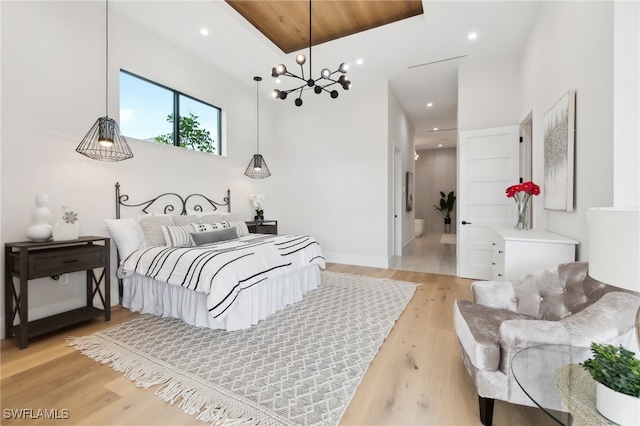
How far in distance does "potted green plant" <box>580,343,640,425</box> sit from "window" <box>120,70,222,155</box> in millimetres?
4330

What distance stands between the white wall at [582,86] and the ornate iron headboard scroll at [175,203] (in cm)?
444

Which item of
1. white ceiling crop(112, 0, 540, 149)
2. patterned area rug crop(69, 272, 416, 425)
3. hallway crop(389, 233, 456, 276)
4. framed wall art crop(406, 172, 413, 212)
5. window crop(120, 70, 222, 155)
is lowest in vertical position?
patterned area rug crop(69, 272, 416, 425)

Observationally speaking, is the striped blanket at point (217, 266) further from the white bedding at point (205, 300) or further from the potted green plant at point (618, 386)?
the potted green plant at point (618, 386)

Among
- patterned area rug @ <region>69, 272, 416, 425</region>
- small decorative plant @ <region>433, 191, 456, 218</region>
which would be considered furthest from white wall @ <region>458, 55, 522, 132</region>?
small decorative plant @ <region>433, 191, 456, 218</region>

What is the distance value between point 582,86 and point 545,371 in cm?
217

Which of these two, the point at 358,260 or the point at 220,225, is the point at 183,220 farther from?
the point at 358,260

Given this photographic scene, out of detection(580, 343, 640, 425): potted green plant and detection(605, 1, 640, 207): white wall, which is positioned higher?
detection(605, 1, 640, 207): white wall

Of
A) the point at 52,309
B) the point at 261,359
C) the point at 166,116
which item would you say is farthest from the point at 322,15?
the point at 52,309

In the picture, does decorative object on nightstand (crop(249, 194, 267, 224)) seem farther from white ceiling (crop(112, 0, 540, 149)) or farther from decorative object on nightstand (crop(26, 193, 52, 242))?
decorative object on nightstand (crop(26, 193, 52, 242))

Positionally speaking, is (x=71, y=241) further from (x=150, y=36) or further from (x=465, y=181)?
(x=465, y=181)

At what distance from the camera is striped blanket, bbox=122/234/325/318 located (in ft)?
7.62

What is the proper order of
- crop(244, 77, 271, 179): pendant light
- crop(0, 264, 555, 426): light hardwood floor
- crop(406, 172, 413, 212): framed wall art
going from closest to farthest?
crop(0, 264, 555, 426): light hardwood floor < crop(244, 77, 271, 179): pendant light < crop(406, 172, 413, 212): framed wall art

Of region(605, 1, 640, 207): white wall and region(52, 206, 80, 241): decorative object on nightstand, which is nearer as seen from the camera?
region(605, 1, 640, 207): white wall

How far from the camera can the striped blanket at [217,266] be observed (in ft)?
7.62
